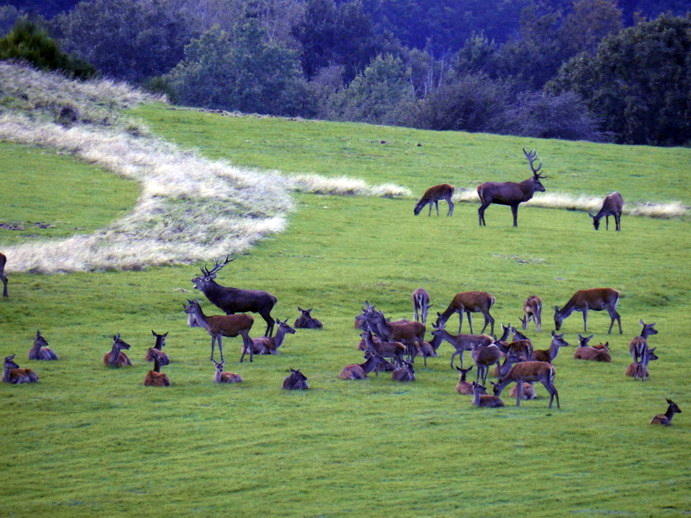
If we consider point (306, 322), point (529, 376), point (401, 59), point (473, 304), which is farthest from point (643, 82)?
point (529, 376)

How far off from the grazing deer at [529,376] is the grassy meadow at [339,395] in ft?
0.83

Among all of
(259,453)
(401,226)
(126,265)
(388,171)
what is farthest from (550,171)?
(259,453)

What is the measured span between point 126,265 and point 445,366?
1049 centimetres

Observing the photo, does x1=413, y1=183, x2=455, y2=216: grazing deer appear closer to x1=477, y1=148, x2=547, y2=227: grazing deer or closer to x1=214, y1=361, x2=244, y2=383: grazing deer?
x1=477, y1=148, x2=547, y2=227: grazing deer

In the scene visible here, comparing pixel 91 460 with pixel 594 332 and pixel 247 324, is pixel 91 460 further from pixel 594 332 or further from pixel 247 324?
pixel 594 332

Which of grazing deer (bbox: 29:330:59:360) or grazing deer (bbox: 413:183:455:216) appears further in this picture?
grazing deer (bbox: 413:183:455:216)

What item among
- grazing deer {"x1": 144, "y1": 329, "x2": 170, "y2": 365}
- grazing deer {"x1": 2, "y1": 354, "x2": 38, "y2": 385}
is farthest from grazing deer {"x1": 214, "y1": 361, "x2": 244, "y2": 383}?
grazing deer {"x1": 2, "y1": 354, "x2": 38, "y2": 385}

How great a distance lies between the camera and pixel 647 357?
17344 mm

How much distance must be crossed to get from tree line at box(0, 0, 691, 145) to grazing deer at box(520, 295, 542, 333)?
41256 millimetres

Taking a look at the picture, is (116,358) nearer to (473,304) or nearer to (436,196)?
(473,304)

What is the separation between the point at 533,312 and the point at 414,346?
448 centimetres

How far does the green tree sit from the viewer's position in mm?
67250

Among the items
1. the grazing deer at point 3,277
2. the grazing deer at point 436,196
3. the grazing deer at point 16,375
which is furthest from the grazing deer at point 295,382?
the grazing deer at point 436,196

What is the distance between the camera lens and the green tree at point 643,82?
221ft
